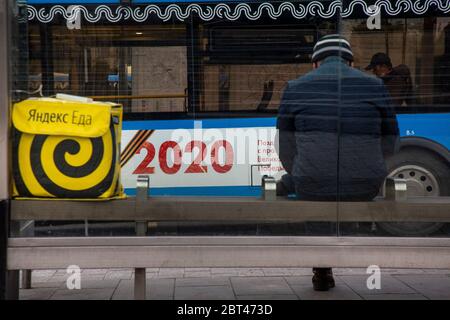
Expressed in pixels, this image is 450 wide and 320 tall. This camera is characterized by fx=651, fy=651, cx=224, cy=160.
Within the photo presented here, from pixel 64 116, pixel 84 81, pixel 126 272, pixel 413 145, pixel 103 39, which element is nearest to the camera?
pixel 64 116

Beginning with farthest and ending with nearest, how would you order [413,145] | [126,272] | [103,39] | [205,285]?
[126,272] < [205,285] < [413,145] < [103,39]

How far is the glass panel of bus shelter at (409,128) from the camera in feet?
14.9

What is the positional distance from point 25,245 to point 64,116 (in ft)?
2.96

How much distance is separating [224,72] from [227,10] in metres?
0.52

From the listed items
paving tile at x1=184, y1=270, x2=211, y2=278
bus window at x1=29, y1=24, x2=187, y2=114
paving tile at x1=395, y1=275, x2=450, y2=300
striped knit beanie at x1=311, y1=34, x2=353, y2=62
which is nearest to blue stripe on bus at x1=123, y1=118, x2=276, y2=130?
bus window at x1=29, y1=24, x2=187, y2=114

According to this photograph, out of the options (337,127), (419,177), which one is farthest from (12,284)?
(419,177)

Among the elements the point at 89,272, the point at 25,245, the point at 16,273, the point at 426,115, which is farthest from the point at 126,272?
the point at 426,115

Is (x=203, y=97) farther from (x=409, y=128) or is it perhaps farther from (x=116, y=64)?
(x=409, y=128)

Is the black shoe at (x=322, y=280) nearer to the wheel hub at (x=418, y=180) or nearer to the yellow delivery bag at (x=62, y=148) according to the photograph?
the wheel hub at (x=418, y=180)

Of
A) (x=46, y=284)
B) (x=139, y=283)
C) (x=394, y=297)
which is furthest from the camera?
(x=46, y=284)

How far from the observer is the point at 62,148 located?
14.2 ft

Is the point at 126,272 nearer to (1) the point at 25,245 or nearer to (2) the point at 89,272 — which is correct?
(2) the point at 89,272

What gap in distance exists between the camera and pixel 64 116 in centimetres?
433

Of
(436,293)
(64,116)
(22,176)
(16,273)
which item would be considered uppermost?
(64,116)
